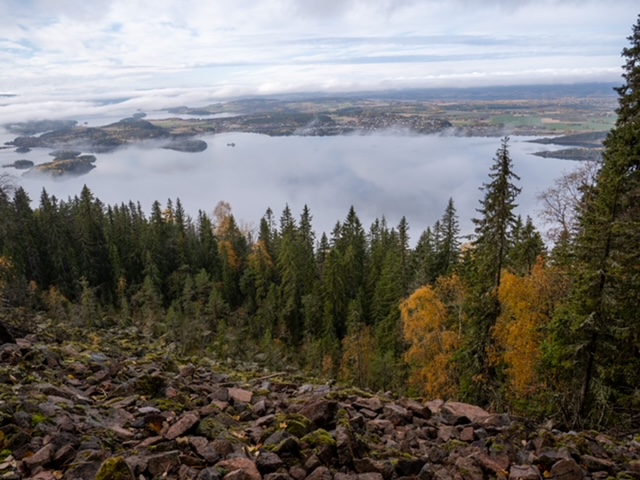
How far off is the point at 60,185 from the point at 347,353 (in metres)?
157

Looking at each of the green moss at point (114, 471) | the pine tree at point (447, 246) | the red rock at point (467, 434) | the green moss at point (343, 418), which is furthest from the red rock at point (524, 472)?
the pine tree at point (447, 246)

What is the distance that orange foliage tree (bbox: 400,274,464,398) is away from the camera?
19.7 m

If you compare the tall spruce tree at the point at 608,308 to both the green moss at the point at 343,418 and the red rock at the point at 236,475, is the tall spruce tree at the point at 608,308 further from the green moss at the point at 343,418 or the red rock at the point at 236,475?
the red rock at the point at 236,475

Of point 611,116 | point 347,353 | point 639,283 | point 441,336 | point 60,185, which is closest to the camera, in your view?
point 639,283

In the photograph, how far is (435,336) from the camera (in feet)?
68.1

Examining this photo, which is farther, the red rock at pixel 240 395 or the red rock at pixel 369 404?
the red rock at pixel 369 404

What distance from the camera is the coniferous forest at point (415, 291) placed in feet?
39.6

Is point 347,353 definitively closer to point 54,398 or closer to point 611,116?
point 54,398

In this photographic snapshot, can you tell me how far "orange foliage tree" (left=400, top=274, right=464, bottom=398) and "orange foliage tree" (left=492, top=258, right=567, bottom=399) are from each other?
3539 millimetres

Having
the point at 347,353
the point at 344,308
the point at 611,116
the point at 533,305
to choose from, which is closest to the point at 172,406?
the point at 533,305

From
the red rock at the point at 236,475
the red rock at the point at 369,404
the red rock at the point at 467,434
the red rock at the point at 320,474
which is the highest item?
the red rock at the point at 236,475

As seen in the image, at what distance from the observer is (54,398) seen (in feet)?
22.3

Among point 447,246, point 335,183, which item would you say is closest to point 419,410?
point 447,246

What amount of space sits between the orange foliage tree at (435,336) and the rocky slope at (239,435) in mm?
10928
